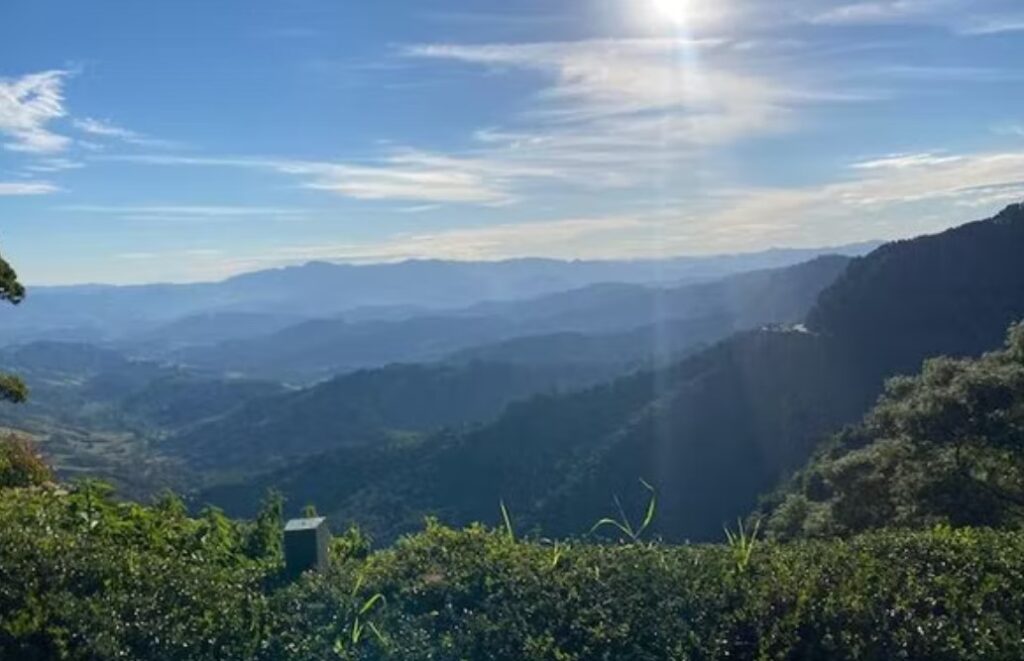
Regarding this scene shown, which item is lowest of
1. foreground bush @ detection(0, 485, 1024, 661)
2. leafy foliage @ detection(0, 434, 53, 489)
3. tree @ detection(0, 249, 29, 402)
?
leafy foliage @ detection(0, 434, 53, 489)

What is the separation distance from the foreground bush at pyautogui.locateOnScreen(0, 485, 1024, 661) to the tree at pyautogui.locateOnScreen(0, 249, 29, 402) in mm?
6789

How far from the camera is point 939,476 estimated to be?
1216cm

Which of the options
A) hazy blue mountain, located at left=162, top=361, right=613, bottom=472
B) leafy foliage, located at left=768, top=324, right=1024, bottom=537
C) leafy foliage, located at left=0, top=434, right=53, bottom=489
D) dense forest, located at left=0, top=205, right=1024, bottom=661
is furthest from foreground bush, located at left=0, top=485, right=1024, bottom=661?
hazy blue mountain, located at left=162, top=361, right=613, bottom=472

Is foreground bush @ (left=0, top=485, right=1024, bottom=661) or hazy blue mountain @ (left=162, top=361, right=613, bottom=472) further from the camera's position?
hazy blue mountain @ (left=162, top=361, right=613, bottom=472)

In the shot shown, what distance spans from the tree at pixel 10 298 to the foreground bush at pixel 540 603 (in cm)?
679

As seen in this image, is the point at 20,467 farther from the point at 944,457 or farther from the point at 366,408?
the point at 366,408

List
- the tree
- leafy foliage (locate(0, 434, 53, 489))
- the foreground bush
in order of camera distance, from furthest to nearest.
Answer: the tree
leafy foliage (locate(0, 434, 53, 489))
the foreground bush

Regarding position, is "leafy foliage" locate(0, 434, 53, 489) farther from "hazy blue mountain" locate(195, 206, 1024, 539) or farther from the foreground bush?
"hazy blue mountain" locate(195, 206, 1024, 539)

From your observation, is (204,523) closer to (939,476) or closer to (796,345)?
(939,476)

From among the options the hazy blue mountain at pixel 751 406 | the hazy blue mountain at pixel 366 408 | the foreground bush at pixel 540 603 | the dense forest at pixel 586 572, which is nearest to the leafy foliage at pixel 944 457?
the dense forest at pixel 586 572

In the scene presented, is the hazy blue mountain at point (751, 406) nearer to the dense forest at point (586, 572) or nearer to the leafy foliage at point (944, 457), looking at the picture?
the dense forest at point (586, 572)

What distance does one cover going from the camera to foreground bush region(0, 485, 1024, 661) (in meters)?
4.55

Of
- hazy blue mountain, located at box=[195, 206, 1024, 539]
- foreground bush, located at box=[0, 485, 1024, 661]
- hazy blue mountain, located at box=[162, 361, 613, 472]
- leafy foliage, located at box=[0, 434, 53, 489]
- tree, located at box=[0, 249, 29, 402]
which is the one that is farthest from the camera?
hazy blue mountain, located at box=[162, 361, 613, 472]

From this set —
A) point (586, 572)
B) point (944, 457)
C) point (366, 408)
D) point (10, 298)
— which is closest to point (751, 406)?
point (944, 457)
